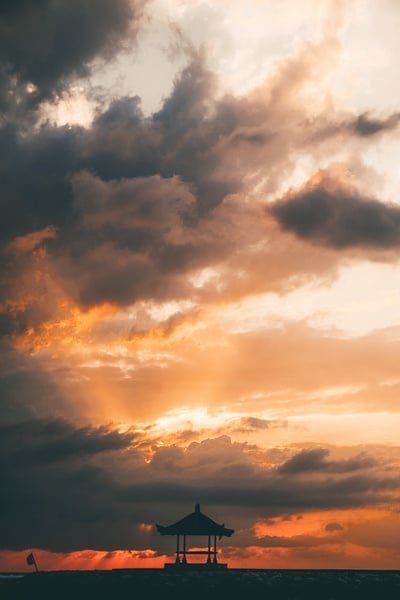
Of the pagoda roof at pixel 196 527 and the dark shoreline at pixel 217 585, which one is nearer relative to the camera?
the dark shoreline at pixel 217 585

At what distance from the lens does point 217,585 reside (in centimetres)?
6606

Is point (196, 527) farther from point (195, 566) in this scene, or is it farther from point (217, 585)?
point (217, 585)

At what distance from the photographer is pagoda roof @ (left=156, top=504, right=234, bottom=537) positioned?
240 feet

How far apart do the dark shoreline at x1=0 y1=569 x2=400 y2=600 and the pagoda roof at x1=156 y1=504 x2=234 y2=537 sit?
316cm

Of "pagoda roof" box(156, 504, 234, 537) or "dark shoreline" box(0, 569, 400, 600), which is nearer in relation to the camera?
"dark shoreline" box(0, 569, 400, 600)

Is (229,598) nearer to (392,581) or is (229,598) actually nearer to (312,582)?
(312,582)

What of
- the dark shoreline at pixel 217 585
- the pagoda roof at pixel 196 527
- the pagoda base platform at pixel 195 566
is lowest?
the dark shoreline at pixel 217 585

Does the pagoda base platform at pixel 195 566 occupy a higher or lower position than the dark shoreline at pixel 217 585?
higher

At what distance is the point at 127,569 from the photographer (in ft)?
240

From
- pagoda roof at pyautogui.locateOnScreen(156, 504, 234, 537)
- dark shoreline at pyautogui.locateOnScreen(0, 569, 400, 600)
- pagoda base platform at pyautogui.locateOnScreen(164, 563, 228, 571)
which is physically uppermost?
pagoda roof at pyautogui.locateOnScreen(156, 504, 234, 537)

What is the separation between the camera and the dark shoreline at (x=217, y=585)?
213 feet

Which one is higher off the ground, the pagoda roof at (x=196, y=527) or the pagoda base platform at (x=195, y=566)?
the pagoda roof at (x=196, y=527)

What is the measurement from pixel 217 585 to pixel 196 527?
7.59m

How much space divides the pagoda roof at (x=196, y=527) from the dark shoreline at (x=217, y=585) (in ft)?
10.4
